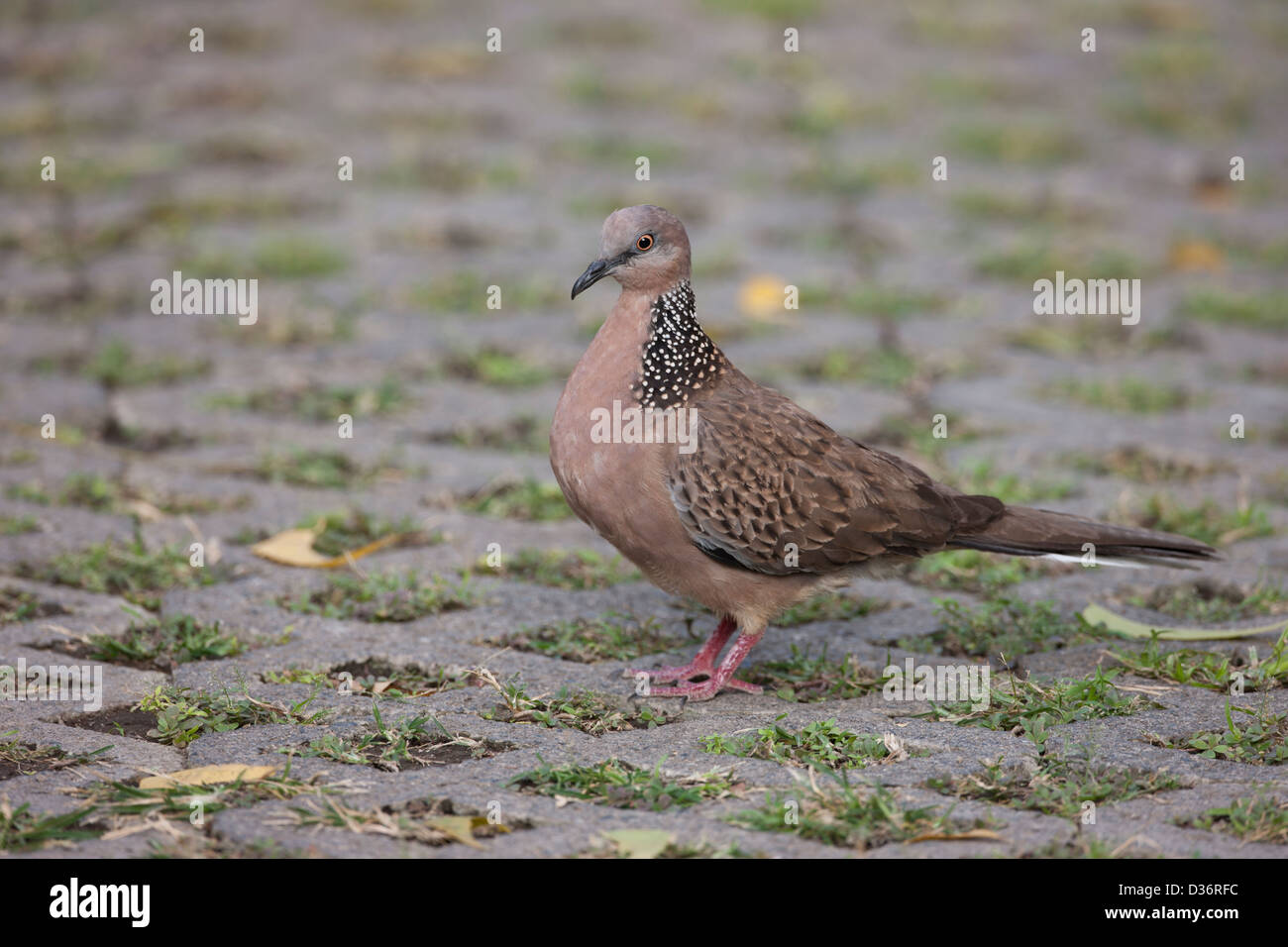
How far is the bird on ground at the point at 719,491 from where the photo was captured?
4.05 metres

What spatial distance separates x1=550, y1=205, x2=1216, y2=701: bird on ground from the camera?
13.3 ft

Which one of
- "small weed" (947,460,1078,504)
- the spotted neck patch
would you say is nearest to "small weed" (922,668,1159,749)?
the spotted neck patch

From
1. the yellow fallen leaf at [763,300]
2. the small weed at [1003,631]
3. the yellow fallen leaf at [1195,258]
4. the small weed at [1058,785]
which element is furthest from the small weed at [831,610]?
the yellow fallen leaf at [1195,258]

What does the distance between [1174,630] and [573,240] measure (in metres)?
4.73

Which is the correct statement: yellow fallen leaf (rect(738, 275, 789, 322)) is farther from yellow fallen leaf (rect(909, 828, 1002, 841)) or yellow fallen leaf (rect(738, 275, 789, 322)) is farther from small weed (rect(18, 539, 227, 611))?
yellow fallen leaf (rect(909, 828, 1002, 841))

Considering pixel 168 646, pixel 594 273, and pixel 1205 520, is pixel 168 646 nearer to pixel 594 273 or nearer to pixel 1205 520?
pixel 594 273

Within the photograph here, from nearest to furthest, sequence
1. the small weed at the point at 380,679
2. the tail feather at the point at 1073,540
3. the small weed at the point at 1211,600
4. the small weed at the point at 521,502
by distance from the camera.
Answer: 1. the small weed at the point at 380,679
2. the tail feather at the point at 1073,540
3. the small weed at the point at 1211,600
4. the small weed at the point at 521,502

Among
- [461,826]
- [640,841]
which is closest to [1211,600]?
[640,841]

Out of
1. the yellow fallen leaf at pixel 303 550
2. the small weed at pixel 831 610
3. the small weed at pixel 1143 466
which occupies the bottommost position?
the small weed at pixel 831 610

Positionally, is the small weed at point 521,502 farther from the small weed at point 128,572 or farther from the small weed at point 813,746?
the small weed at point 813,746

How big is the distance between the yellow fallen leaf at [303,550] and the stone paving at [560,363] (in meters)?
0.07

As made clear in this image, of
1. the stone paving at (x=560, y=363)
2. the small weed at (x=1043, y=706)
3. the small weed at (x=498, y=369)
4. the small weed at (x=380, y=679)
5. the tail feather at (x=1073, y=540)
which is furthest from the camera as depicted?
the small weed at (x=498, y=369)

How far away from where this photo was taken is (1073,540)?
13.8 feet
